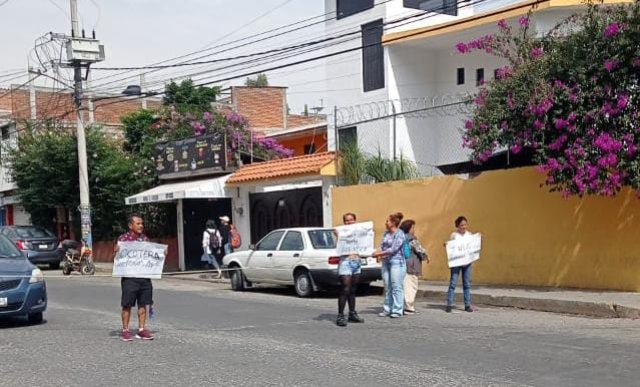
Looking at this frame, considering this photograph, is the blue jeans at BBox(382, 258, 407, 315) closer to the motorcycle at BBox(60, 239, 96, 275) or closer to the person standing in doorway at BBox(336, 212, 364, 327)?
the person standing in doorway at BBox(336, 212, 364, 327)

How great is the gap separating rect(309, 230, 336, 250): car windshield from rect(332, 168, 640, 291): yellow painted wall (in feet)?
8.75

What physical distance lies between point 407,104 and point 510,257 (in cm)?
881

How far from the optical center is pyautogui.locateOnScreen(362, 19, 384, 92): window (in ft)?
79.3

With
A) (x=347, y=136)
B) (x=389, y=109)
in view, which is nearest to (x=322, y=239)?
(x=347, y=136)

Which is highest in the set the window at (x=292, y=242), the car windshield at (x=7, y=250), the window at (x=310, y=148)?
the window at (x=310, y=148)

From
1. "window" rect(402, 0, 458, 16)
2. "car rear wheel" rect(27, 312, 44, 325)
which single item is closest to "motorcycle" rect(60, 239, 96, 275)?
"car rear wheel" rect(27, 312, 44, 325)

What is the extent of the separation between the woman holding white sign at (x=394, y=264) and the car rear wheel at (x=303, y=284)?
3641mm

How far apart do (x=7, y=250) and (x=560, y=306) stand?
30.0 feet

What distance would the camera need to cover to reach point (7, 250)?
12.6 metres

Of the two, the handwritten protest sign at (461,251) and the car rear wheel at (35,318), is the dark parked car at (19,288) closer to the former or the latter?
the car rear wheel at (35,318)

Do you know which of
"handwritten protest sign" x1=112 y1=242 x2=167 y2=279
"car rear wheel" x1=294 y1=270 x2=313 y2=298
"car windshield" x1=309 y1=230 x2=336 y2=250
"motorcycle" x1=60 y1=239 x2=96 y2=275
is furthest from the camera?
"motorcycle" x1=60 y1=239 x2=96 y2=275

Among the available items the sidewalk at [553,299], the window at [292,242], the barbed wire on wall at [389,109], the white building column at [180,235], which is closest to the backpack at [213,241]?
the white building column at [180,235]

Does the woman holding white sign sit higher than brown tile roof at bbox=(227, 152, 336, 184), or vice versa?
brown tile roof at bbox=(227, 152, 336, 184)

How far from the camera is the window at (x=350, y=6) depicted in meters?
24.6
